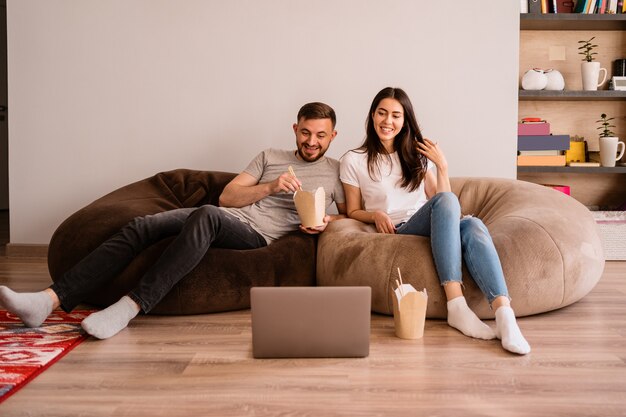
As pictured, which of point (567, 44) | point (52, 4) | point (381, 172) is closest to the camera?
point (381, 172)

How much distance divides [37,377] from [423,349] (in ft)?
3.87

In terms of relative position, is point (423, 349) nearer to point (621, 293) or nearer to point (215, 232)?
point (215, 232)

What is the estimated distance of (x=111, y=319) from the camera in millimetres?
2361

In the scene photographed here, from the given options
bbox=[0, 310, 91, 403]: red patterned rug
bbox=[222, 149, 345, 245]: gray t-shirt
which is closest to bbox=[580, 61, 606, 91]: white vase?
bbox=[222, 149, 345, 245]: gray t-shirt

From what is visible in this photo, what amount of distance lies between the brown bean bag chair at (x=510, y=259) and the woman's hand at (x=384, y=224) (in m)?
0.06

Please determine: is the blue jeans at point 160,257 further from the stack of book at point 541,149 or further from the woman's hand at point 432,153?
the stack of book at point 541,149

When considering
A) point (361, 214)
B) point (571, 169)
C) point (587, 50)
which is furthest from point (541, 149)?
point (361, 214)

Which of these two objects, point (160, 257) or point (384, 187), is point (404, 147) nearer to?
point (384, 187)

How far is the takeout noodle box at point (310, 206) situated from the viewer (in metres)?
2.82

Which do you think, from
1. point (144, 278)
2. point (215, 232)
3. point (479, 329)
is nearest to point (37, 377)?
point (144, 278)

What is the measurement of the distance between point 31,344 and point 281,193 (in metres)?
1.26

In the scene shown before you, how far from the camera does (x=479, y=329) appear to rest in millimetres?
2348

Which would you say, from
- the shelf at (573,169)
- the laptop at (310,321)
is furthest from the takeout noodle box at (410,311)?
the shelf at (573,169)

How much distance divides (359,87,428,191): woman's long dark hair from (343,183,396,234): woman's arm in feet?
0.41
